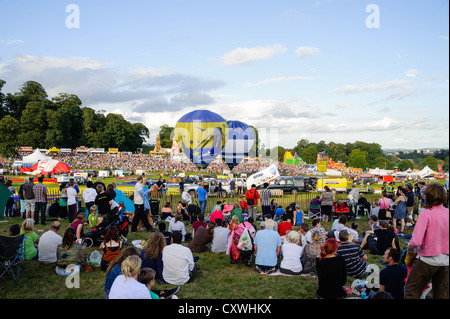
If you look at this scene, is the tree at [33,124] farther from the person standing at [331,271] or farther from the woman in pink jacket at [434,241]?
the woman in pink jacket at [434,241]

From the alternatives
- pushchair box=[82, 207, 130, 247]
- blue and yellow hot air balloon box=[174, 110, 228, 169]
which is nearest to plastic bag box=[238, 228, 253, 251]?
pushchair box=[82, 207, 130, 247]

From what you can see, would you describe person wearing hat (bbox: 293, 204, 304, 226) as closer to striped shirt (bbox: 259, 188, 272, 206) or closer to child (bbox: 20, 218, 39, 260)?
striped shirt (bbox: 259, 188, 272, 206)

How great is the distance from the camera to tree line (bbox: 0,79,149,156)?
6341 centimetres

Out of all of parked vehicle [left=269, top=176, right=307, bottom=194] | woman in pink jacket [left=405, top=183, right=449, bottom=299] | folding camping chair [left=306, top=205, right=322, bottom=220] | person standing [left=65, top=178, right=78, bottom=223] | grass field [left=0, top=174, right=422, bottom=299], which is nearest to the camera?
woman in pink jacket [left=405, top=183, right=449, bottom=299]

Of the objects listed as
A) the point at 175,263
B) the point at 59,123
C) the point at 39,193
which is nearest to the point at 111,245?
the point at 175,263

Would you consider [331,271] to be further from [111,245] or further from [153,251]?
[111,245]

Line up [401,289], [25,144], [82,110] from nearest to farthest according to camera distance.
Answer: [401,289]
[25,144]
[82,110]

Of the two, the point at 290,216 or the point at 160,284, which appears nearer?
the point at 160,284

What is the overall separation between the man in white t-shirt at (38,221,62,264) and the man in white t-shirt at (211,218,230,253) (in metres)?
3.76

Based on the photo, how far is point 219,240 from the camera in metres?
8.56

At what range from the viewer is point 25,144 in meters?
61.9
